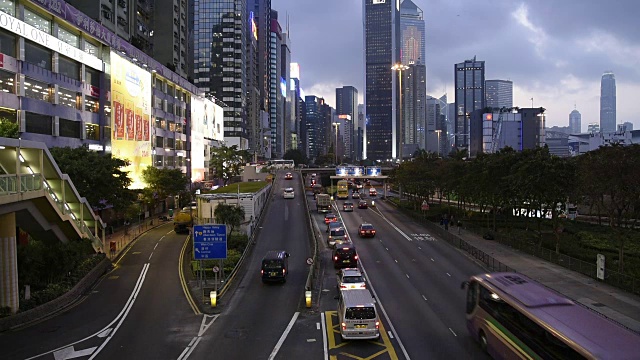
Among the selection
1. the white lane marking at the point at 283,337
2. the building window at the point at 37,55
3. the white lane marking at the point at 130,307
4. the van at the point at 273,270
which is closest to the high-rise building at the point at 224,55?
the building window at the point at 37,55

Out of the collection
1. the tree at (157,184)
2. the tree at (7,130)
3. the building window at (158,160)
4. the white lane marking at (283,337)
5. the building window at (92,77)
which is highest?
the building window at (92,77)

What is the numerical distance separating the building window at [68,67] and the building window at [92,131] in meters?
6.31

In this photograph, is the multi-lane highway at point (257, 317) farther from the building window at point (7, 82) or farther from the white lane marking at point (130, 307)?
the building window at point (7, 82)

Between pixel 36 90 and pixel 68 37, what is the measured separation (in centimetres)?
1033

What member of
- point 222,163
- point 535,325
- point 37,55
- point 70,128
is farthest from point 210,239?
point 222,163

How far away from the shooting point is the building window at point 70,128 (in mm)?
56969

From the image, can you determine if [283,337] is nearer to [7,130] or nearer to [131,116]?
[7,130]

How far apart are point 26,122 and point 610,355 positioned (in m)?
55.5

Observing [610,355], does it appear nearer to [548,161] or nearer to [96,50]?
[548,161]

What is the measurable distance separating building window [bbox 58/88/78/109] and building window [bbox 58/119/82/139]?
79.2 inches

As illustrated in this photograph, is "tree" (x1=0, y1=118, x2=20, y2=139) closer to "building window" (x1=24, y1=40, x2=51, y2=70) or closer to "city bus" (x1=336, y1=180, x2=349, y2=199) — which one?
"building window" (x1=24, y1=40, x2=51, y2=70)

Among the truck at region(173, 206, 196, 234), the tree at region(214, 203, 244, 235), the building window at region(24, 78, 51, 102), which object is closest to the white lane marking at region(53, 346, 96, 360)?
the tree at region(214, 203, 244, 235)

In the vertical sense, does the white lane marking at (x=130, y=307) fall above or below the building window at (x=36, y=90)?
below

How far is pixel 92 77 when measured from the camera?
211 ft
